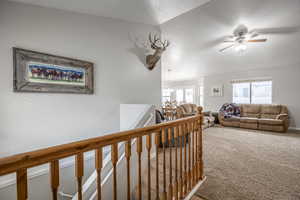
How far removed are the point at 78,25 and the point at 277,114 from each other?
6445 mm

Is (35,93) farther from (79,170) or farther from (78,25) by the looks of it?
(79,170)

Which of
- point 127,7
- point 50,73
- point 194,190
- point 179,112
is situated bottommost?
point 194,190

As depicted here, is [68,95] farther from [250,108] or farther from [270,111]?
[270,111]

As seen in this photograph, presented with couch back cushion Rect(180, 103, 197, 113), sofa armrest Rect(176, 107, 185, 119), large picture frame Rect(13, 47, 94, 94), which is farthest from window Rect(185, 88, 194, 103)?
large picture frame Rect(13, 47, 94, 94)

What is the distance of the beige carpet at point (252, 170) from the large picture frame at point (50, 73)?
2.36 meters

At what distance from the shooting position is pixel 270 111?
5.13 meters

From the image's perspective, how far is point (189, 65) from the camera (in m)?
6.51

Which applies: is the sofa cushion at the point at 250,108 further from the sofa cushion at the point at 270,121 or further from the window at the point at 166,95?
the window at the point at 166,95

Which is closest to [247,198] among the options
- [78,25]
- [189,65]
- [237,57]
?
[78,25]

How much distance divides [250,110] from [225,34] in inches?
128

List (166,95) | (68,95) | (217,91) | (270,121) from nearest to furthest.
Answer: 1. (68,95)
2. (270,121)
3. (217,91)
4. (166,95)

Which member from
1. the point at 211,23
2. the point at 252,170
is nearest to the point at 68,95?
the point at 252,170

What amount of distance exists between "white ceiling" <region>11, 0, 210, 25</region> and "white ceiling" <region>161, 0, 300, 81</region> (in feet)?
4.39

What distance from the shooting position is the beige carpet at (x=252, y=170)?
69.3 inches
